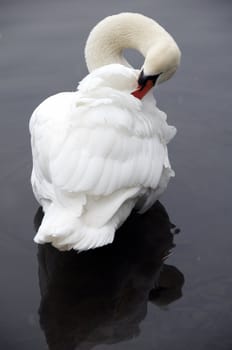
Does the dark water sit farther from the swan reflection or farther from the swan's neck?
the swan's neck

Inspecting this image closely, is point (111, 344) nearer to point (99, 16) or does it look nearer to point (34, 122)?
point (34, 122)

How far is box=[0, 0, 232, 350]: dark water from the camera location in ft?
10.3

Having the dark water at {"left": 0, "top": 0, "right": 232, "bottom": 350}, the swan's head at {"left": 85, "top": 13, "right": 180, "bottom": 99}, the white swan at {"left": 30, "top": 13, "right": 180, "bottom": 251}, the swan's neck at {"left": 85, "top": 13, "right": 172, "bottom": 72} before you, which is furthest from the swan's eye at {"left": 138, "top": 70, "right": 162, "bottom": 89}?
the dark water at {"left": 0, "top": 0, "right": 232, "bottom": 350}

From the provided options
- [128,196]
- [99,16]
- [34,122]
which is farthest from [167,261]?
[99,16]

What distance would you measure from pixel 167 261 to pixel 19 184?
1.01m

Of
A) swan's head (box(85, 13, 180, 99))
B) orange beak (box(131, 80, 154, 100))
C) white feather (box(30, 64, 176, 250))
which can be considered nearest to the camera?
white feather (box(30, 64, 176, 250))

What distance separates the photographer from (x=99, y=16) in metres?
6.16

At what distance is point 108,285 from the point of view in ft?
11.2

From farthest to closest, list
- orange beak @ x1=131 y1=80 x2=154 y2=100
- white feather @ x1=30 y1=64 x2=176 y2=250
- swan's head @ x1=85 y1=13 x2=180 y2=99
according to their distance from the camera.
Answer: swan's head @ x1=85 y1=13 x2=180 y2=99 → orange beak @ x1=131 y1=80 x2=154 y2=100 → white feather @ x1=30 y1=64 x2=176 y2=250

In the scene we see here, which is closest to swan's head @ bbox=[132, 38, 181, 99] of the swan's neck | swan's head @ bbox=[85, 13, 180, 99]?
swan's head @ bbox=[85, 13, 180, 99]

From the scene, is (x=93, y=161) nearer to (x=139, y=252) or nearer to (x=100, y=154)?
(x=100, y=154)

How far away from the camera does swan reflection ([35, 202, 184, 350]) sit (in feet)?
10.3

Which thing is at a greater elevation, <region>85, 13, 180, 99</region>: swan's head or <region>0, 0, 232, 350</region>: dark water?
<region>85, 13, 180, 99</region>: swan's head

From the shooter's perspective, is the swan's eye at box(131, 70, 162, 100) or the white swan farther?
the swan's eye at box(131, 70, 162, 100)
